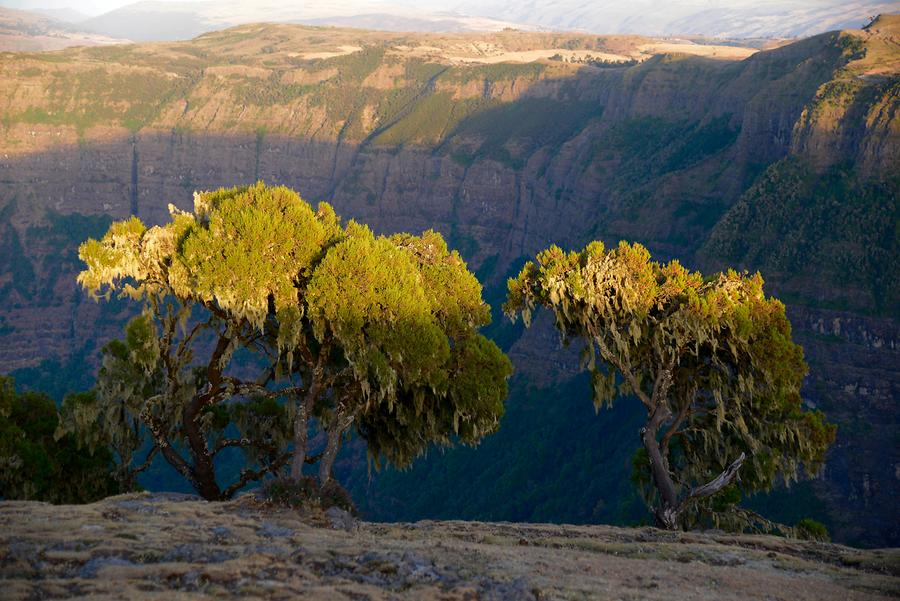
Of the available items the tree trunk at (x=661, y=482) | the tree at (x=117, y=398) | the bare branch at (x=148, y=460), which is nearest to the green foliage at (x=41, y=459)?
the tree at (x=117, y=398)

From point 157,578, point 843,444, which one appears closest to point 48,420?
point 157,578

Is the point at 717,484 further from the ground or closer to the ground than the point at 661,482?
further from the ground

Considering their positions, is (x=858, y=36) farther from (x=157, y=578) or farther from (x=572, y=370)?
(x=157, y=578)

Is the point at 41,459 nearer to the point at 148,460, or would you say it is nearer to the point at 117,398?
the point at 148,460

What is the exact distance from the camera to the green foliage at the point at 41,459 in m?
31.1

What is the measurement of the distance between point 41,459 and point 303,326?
13016 mm

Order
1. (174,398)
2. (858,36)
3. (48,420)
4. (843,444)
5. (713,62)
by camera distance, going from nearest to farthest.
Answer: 1. (174,398)
2. (48,420)
3. (843,444)
4. (858,36)
5. (713,62)

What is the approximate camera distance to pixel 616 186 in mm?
134375

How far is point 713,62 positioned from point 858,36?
49470 millimetres

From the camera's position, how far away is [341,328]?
2528 centimetres

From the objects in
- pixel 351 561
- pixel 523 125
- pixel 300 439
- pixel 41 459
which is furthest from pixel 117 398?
pixel 523 125

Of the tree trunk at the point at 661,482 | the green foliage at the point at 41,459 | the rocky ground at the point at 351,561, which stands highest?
the rocky ground at the point at 351,561

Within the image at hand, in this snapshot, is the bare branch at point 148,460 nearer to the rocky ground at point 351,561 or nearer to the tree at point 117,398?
the tree at point 117,398

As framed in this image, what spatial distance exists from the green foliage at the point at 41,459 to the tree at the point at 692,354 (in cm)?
1896
